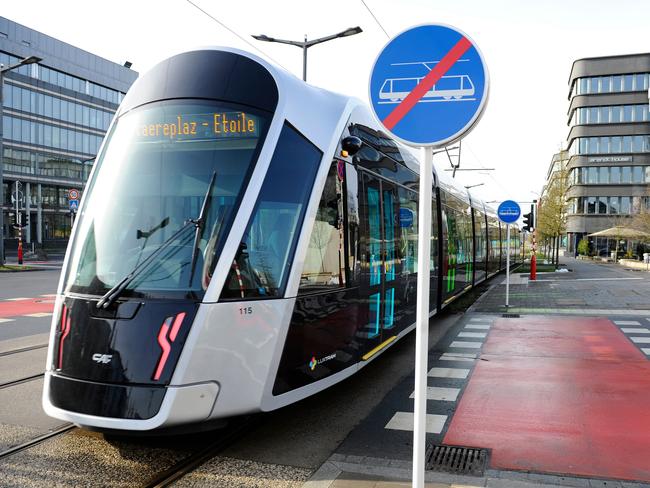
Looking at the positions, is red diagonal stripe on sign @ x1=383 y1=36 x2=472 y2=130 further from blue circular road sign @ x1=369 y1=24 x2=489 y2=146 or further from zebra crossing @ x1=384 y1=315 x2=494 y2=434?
zebra crossing @ x1=384 y1=315 x2=494 y2=434

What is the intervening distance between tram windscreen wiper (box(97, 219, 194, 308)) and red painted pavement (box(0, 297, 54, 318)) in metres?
10.6

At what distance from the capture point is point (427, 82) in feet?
11.3

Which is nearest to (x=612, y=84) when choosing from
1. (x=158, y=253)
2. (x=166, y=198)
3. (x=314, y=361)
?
(x=314, y=361)

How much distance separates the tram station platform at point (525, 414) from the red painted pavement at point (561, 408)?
0.01 m

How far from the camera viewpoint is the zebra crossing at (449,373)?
19.9ft

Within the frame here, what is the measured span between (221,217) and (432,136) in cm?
208

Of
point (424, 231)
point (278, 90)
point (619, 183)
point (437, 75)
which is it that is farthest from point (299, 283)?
point (619, 183)

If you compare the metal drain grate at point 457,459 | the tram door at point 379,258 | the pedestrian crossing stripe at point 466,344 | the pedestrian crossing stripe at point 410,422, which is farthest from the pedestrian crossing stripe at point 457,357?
the metal drain grate at point 457,459

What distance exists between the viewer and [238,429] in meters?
5.75

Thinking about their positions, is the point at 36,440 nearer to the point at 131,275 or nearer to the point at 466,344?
the point at 131,275

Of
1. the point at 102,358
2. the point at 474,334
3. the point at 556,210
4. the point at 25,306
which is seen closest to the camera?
the point at 102,358

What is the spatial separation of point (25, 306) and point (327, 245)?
1258 centimetres

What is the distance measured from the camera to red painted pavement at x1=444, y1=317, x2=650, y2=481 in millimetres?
5086

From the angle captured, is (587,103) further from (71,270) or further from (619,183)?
(71,270)
